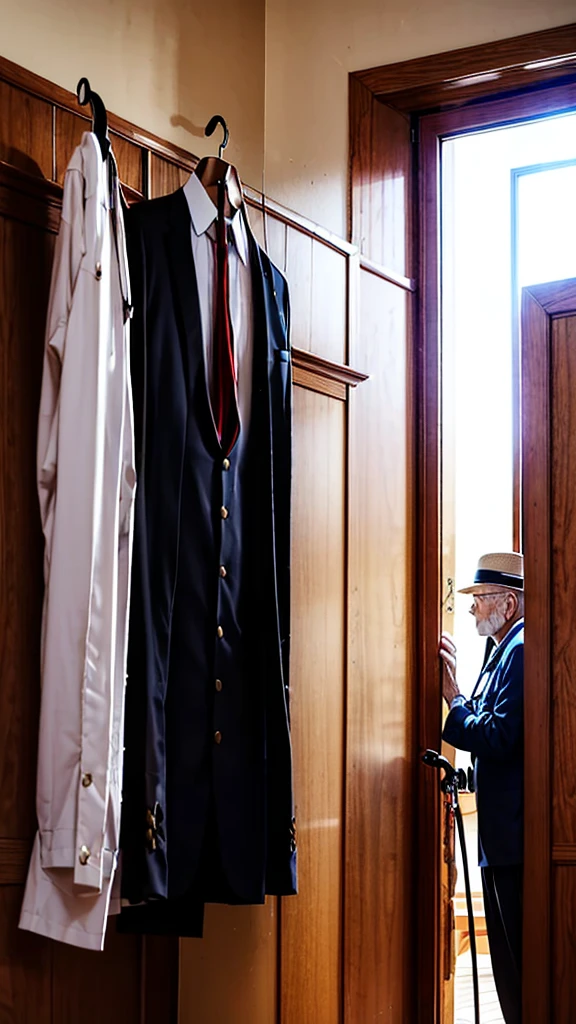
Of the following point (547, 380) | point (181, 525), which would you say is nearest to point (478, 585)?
point (547, 380)

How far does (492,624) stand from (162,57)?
1.54 metres

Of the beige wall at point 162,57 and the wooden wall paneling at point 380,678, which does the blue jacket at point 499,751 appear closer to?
the wooden wall paneling at point 380,678

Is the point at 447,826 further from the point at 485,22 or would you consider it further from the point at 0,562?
the point at 485,22

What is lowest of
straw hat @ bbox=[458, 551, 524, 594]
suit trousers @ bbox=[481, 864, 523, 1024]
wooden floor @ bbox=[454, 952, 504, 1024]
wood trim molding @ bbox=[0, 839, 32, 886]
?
wooden floor @ bbox=[454, 952, 504, 1024]

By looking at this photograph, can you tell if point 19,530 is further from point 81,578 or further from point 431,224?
point 431,224

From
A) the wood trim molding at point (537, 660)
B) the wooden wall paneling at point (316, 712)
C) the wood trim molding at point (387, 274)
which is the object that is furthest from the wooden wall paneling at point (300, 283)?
the wood trim molding at point (537, 660)

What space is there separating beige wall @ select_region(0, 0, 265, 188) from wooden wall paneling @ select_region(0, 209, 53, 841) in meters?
0.45

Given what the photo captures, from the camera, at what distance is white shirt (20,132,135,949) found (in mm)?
1892

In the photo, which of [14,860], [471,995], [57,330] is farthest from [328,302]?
[471,995]

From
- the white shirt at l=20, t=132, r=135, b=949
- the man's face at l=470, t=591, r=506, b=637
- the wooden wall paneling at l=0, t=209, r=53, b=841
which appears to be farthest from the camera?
Result: the man's face at l=470, t=591, r=506, b=637

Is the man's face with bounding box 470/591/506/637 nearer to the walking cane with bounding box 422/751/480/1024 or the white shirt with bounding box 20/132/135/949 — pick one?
the walking cane with bounding box 422/751/480/1024

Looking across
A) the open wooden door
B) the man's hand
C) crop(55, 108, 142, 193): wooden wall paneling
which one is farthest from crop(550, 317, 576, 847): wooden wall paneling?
crop(55, 108, 142, 193): wooden wall paneling

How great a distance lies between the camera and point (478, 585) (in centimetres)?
308

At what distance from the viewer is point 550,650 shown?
274cm
